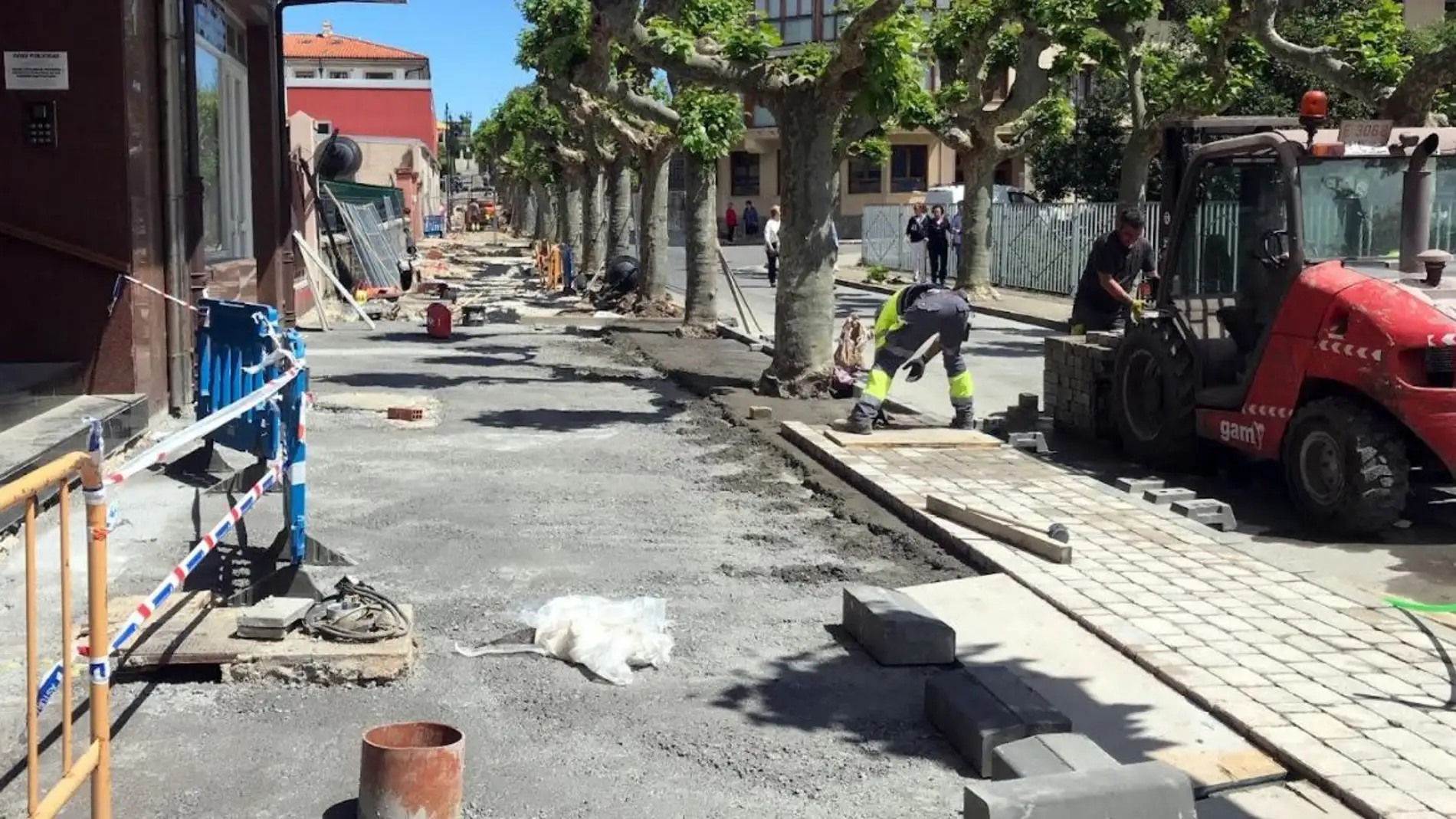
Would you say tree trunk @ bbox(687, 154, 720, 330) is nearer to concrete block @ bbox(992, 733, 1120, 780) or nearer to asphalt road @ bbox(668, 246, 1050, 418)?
asphalt road @ bbox(668, 246, 1050, 418)

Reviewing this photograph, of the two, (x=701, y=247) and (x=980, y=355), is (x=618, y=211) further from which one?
(x=980, y=355)

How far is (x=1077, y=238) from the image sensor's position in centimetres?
2909

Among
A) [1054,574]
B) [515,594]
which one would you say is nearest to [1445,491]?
[1054,574]

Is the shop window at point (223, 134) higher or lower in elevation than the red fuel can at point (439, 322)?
higher

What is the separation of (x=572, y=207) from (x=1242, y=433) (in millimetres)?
32605

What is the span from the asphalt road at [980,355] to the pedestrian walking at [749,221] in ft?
91.6

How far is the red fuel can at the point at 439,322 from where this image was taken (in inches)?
771

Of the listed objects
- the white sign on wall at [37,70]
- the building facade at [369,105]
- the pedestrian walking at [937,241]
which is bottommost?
the pedestrian walking at [937,241]

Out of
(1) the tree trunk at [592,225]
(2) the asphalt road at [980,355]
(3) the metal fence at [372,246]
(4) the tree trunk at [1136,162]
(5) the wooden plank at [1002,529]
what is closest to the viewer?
(5) the wooden plank at [1002,529]

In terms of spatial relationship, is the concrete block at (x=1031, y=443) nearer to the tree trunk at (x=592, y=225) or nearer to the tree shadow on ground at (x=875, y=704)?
the tree shadow on ground at (x=875, y=704)

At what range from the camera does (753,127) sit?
62.5 m

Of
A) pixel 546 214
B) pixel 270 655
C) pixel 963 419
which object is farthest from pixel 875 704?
pixel 546 214

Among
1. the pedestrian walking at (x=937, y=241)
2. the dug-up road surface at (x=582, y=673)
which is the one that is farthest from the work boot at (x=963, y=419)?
the pedestrian walking at (x=937, y=241)

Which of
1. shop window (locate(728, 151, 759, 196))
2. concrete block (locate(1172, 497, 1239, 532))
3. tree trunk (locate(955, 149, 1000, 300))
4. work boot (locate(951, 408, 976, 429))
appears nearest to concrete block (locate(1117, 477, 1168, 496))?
concrete block (locate(1172, 497, 1239, 532))
